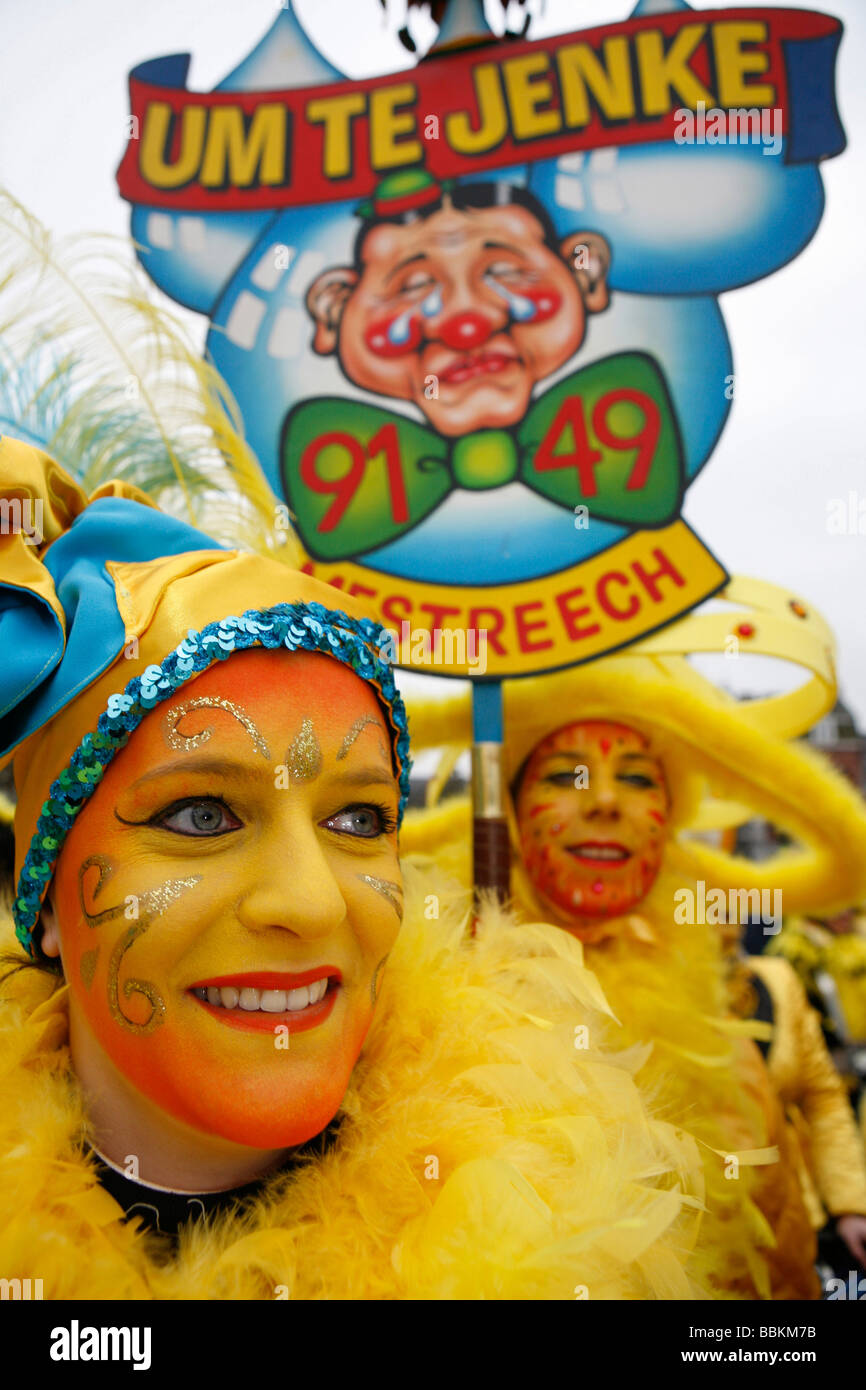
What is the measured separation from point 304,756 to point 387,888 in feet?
0.72

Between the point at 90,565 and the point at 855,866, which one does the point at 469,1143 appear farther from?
the point at 855,866

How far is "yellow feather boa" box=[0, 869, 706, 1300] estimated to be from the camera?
123 centimetres

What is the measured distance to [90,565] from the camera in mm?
1386

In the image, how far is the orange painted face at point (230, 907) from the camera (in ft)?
3.86

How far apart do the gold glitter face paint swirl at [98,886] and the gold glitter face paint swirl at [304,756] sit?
24 cm

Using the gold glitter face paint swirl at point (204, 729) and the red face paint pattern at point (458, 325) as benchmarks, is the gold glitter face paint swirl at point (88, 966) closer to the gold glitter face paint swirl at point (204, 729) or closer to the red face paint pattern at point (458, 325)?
the gold glitter face paint swirl at point (204, 729)

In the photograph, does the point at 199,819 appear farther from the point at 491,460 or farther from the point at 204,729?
the point at 491,460

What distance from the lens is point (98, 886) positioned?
1.21 metres

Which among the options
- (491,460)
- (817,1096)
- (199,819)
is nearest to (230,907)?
(199,819)

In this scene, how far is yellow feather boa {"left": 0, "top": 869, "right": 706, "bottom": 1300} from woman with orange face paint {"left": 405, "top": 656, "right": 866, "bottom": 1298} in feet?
2.59

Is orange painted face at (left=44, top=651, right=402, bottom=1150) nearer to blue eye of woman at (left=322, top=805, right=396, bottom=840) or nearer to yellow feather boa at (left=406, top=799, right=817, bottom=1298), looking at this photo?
blue eye of woman at (left=322, top=805, right=396, bottom=840)
